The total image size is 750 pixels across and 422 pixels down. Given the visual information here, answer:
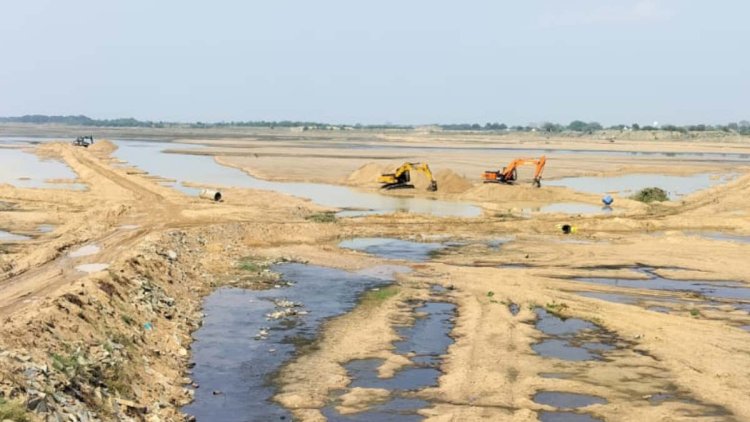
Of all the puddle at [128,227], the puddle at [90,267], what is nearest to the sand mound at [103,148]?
the puddle at [128,227]

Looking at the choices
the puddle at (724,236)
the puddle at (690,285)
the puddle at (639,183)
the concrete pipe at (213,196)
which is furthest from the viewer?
the puddle at (639,183)

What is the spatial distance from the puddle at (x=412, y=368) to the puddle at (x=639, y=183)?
37016 mm

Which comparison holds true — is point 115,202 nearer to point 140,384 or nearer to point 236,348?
point 236,348

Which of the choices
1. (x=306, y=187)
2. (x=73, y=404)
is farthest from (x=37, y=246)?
(x=306, y=187)

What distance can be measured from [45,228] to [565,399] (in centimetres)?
2459

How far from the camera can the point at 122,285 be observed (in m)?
17.4

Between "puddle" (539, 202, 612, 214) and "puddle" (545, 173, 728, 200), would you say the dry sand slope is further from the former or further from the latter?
"puddle" (545, 173, 728, 200)

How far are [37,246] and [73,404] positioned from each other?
54.7 feet

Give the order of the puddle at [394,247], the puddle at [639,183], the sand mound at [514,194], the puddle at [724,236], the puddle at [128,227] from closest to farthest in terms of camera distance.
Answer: the puddle at [394,247]
the puddle at [128,227]
the puddle at [724,236]
the sand mound at [514,194]
the puddle at [639,183]

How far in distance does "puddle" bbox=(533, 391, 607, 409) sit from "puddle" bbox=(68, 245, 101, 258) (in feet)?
51.6

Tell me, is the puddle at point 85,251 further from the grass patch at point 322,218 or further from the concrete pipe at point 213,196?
the concrete pipe at point 213,196

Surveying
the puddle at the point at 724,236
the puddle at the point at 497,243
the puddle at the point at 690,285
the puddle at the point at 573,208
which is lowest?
the puddle at the point at 690,285

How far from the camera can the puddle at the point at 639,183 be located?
180ft

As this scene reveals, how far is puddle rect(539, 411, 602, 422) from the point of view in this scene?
38.5ft
